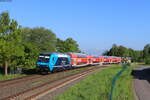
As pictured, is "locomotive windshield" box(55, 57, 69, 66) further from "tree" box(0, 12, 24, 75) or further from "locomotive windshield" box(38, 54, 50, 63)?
"tree" box(0, 12, 24, 75)

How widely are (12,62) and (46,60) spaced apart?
4.41 meters

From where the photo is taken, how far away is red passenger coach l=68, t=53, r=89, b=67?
47797 millimetres

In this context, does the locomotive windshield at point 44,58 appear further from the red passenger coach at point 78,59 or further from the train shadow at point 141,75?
the train shadow at point 141,75

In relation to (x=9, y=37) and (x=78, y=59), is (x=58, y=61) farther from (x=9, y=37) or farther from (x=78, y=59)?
(x=78, y=59)

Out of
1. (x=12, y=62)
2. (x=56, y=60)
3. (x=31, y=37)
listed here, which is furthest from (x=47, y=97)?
(x=31, y=37)

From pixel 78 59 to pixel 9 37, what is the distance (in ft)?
75.9

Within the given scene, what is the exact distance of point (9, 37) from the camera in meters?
31.4

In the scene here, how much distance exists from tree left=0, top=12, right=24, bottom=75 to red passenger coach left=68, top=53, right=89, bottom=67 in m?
16.2

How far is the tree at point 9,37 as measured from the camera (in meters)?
30.3

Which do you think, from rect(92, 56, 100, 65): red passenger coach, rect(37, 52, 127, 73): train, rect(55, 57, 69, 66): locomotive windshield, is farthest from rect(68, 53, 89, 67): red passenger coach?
rect(92, 56, 100, 65): red passenger coach

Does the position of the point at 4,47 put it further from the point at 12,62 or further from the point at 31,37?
the point at 31,37

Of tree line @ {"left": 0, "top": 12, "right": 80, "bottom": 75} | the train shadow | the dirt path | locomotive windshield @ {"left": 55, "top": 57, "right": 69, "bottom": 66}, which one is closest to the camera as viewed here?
the dirt path

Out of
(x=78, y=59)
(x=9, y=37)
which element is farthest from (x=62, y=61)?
(x=78, y=59)

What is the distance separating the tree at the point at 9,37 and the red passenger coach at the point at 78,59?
638 inches
